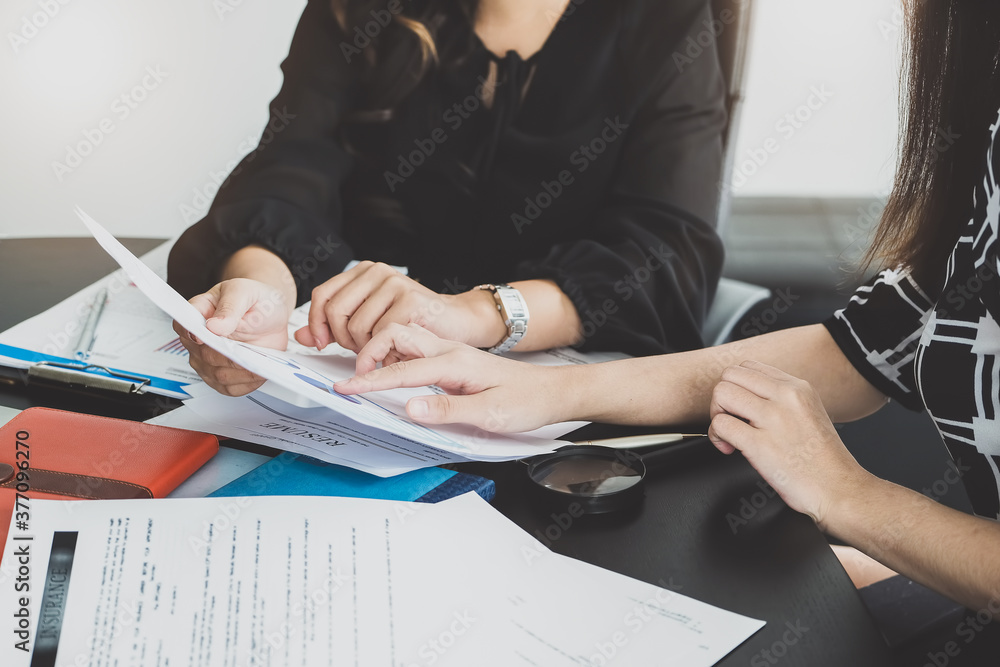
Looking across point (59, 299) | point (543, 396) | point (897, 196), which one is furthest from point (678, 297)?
point (59, 299)

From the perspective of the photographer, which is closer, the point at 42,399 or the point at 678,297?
the point at 42,399

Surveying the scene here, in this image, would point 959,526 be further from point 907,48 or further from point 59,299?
point 59,299

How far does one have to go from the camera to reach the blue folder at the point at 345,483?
1.97 feet

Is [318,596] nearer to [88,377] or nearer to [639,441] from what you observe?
[639,441]

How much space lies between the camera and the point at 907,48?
0.82 m

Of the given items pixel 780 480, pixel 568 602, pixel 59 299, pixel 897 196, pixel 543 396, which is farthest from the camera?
pixel 59 299

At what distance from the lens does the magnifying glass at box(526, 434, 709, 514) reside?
2.01 feet

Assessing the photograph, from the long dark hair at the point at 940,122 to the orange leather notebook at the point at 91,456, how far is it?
28.7 inches

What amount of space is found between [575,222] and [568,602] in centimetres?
93

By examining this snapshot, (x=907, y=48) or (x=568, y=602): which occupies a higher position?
(x=907, y=48)

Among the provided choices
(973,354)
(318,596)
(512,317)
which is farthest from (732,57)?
(318,596)

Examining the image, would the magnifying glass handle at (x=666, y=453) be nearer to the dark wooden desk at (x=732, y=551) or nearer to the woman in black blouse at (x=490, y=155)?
the dark wooden desk at (x=732, y=551)

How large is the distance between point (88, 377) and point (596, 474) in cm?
51

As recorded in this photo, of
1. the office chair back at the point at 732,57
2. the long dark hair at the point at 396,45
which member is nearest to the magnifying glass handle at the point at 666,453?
the office chair back at the point at 732,57
